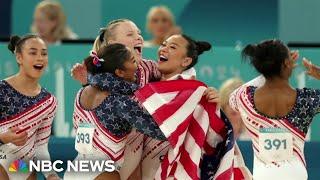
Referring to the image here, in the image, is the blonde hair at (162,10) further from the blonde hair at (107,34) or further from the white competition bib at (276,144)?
the white competition bib at (276,144)

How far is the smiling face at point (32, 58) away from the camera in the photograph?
7.94 metres

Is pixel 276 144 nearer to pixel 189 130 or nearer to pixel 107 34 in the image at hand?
pixel 189 130

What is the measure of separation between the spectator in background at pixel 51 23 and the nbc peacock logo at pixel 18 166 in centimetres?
303

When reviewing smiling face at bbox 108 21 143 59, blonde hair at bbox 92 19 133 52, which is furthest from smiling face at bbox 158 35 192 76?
blonde hair at bbox 92 19 133 52

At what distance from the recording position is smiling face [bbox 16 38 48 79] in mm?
7945

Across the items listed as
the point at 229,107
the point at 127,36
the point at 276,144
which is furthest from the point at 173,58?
the point at 229,107

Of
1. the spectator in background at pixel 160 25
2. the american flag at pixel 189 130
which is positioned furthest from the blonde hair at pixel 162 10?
the american flag at pixel 189 130

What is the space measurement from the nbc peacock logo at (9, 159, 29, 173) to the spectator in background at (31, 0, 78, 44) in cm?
303

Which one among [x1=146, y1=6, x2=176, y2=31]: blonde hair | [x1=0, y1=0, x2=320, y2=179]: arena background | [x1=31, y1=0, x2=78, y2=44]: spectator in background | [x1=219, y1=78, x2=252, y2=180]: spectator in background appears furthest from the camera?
[x1=0, y1=0, x2=320, y2=179]: arena background

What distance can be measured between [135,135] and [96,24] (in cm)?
460

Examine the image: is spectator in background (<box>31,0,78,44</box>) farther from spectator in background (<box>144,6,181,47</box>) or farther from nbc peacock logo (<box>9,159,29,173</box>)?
nbc peacock logo (<box>9,159,29,173</box>)

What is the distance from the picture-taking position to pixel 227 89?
31.1ft

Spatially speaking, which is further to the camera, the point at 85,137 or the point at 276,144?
the point at 85,137

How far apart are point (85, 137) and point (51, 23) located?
3.42 metres
